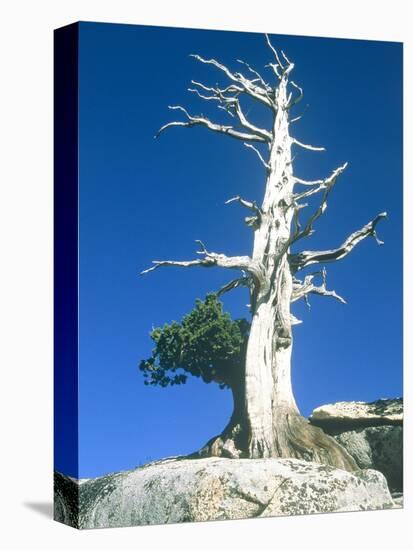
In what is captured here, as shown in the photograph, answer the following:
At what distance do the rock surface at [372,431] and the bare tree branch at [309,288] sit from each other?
1.00 metres

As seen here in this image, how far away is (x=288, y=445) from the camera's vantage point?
50.0 ft

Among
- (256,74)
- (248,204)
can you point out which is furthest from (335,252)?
(256,74)

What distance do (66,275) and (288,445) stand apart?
2505 millimetres

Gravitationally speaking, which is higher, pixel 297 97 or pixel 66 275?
pixel 297 97

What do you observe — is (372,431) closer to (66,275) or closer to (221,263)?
(221,263)

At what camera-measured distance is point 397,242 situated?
1590 cm

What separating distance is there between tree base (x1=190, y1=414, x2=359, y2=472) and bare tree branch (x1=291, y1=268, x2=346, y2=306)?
1071 millimetres

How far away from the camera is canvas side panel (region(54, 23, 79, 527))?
1436 centimetres

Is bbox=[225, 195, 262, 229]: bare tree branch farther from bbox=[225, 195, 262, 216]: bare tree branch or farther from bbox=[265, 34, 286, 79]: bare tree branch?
bbox=[265, 34, 286, 79]: bare tree branch

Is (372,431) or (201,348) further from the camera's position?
(372,431)

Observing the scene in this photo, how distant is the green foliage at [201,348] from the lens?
1477cm

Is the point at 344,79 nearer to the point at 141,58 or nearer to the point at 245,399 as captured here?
the point at 141,58

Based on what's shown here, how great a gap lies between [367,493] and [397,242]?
7.53 feet

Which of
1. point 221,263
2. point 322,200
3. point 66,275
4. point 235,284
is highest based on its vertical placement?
point 322,200
